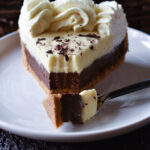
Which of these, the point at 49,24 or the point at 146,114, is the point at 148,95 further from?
the point at 49,24

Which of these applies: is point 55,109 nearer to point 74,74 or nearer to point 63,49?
point 74,74

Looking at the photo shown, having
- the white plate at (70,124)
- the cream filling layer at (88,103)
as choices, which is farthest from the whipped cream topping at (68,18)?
the cream filling layer at (88,103)

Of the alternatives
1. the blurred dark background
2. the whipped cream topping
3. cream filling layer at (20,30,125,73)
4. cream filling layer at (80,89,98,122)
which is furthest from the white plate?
the blurred dark background

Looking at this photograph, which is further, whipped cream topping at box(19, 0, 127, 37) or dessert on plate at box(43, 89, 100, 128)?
whipped cream topping at box(19, 0, 127, 37)

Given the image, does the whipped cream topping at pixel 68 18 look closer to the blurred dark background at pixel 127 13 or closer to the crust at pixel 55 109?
the crust at pixel 55 109

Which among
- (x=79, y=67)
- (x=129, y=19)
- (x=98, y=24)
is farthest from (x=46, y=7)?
(x=129, y=19)

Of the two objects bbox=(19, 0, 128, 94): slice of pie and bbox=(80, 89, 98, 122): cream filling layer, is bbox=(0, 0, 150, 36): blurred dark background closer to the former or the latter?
bbox=(19, 0, 128, 94): slice of pie
